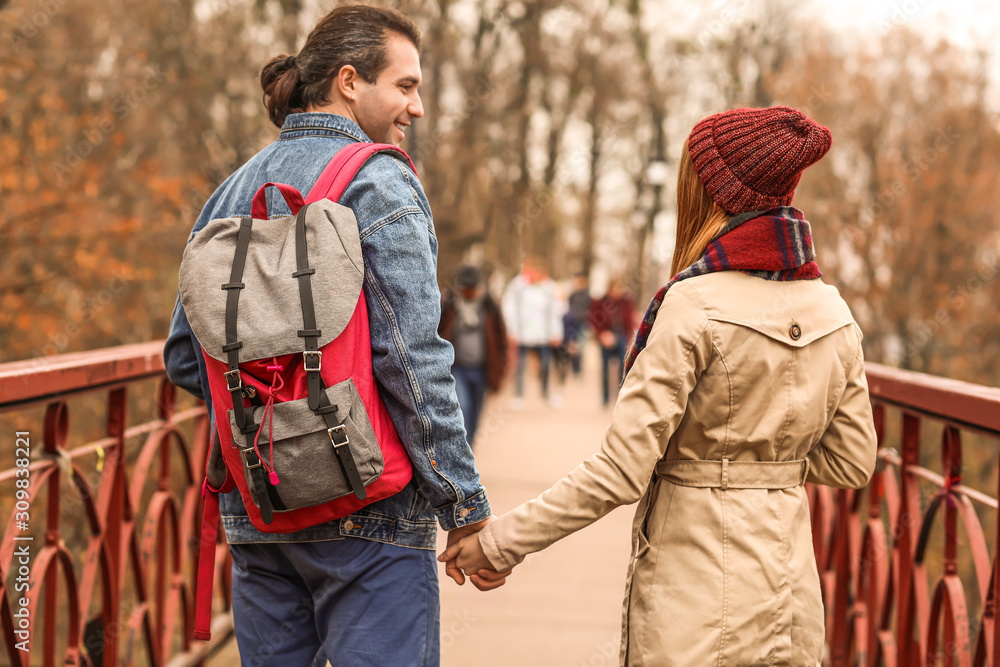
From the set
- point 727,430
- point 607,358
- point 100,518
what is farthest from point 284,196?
point 607,358

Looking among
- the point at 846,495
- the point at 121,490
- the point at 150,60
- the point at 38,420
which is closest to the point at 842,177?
the point at 150,60

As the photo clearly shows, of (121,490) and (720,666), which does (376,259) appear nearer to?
(720,666)

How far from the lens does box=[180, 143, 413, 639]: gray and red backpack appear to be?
5.60ft

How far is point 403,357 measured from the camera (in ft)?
6.06

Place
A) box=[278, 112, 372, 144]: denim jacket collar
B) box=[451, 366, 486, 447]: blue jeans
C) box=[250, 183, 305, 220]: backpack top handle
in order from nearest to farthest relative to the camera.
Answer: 1. box=[250, 183, 305, 220]: backpack top handle
2. box=[278, 112, 372, 144]: denim jacket collar
3. box=[451, 366, 486, 447]: blue jeans

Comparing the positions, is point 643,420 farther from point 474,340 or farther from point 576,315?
point 576,315

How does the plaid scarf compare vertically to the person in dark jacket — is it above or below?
above

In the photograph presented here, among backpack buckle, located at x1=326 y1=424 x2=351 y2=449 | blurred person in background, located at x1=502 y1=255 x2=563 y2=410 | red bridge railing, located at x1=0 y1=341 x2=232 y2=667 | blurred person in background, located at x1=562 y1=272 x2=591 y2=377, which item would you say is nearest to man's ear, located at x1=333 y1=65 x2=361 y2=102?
backpack buckle, located at x1=326 y1=424 x2=351 y2=449

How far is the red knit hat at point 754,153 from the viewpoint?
1.89 meters

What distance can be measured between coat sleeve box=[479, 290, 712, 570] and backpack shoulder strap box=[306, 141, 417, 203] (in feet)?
2.18

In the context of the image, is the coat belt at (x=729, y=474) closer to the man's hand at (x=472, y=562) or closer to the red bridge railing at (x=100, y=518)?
the man's hand at (x=472, y=562)

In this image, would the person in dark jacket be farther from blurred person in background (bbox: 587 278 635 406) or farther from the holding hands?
blurred person in background (bbox: 587 278 635 406)

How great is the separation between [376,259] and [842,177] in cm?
2015

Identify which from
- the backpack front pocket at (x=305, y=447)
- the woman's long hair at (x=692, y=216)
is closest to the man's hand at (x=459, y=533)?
the backpack front pocket at (x=305, y=447)
